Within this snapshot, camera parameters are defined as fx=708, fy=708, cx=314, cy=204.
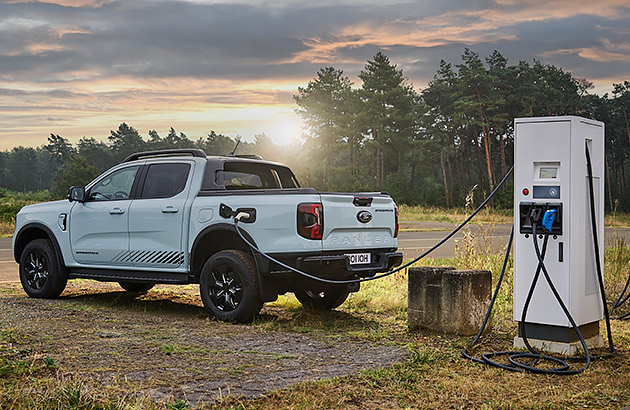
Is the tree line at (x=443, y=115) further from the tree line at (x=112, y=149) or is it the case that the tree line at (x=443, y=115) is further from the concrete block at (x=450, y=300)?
the concrete block at (x=450, y=300)

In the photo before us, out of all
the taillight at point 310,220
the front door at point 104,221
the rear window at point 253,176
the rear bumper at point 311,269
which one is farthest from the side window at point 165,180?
the taillight at point 310,220

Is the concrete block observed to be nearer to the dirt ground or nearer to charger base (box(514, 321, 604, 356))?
charger base (box(514, 321, 604, 356))

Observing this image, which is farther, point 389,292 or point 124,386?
point 389,292

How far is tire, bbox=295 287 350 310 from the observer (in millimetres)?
9367

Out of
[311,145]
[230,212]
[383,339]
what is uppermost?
[311,145]

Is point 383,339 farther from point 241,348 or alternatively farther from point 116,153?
point 116,153

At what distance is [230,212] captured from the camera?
8430mm

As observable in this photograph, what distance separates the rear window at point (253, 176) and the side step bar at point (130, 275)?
4.31 ft

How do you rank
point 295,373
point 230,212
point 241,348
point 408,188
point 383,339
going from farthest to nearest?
point 408,188 → point 230,212 → point 383,339 → point 241,348 → point 295,373

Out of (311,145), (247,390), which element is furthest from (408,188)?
(247,390)

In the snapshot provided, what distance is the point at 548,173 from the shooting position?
699 cm

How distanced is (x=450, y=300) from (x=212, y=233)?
296 cm

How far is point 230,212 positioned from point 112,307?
256 cm

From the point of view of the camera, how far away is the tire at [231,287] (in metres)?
8.16
